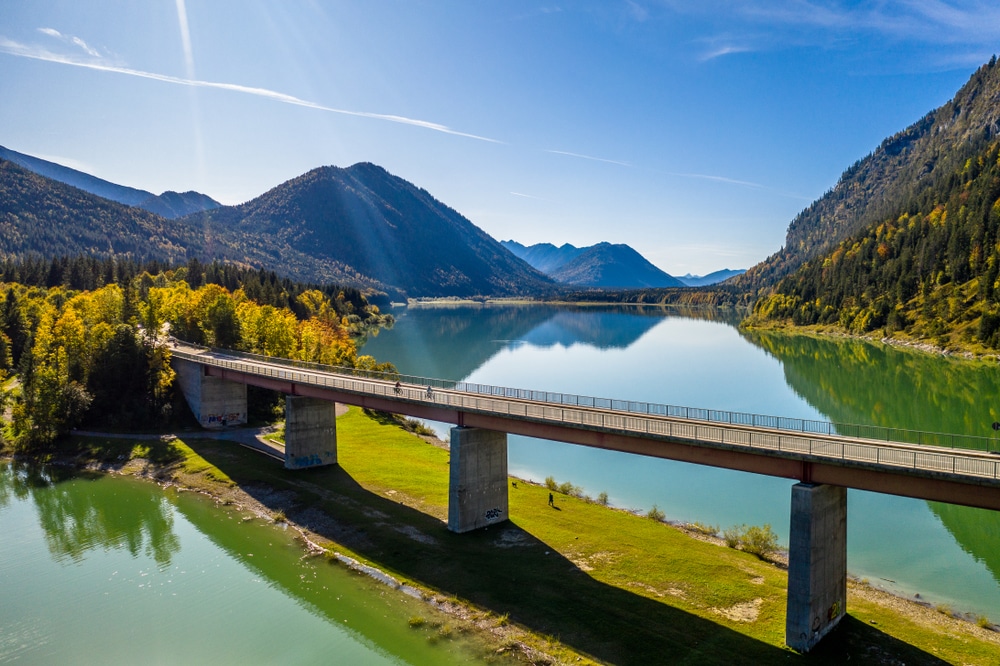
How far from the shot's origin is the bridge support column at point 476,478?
3712 centimetres

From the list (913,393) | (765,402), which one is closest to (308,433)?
(765,402)

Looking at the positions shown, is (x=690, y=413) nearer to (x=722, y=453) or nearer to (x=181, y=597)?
(x=722, y=453)

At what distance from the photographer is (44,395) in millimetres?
60344

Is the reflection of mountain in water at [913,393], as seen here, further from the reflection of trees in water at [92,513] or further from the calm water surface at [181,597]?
the reflection of trees in water at [92,513]

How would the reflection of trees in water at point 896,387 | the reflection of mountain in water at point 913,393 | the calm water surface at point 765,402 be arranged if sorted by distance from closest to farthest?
the calm water surface at point 765,402
the reflection of mountain in water at point 913,393
the reflection of trees in water at point 896,387

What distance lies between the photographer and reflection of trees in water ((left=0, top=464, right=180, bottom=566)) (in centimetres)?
3984

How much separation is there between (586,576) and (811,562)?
37.3 ft

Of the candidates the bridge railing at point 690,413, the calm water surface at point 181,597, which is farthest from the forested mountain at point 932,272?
the calm water surface at point 181,597

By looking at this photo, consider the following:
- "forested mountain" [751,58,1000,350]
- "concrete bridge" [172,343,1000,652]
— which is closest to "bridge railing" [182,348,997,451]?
"concrete bridge" [172,343,1000,652]

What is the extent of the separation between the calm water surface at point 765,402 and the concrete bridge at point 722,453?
8.23m

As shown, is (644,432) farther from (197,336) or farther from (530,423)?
(197,336)

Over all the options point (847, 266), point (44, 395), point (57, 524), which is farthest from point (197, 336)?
point (847, 266)

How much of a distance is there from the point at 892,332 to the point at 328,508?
484 ft

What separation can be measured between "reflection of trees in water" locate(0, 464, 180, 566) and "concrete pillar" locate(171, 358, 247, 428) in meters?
14.1
